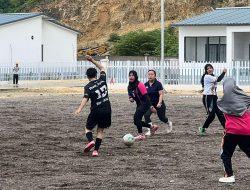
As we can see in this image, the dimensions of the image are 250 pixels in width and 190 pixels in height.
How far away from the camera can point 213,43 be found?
2173 inches

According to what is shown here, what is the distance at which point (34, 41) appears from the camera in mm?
65250

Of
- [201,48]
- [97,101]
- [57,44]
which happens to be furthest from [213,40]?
[97,101]

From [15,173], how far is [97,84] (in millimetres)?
3160

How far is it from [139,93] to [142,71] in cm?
2948

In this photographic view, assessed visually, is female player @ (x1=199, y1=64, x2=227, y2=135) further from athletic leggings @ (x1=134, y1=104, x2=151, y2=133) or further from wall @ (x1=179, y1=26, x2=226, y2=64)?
wall @ (x1=179, y1=26, x2=226, y2=64)

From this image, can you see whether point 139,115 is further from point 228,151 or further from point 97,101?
point 228,151

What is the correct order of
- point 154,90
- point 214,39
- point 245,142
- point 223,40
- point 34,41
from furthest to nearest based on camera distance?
point 34,41 < point 214,39 < point 223,40 < point 154,90 < point 245,142

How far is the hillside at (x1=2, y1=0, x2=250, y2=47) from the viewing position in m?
90.8

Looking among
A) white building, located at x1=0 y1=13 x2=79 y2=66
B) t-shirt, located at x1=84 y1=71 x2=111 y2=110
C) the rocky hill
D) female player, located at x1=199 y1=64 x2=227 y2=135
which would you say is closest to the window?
white building, located at x1=0 y1=13 x2=79 y2=66

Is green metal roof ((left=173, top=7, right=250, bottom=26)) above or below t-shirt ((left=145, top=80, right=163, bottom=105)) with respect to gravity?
above

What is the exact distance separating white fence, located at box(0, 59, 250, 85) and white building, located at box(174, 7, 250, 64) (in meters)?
2.76

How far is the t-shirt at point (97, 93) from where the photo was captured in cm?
1614

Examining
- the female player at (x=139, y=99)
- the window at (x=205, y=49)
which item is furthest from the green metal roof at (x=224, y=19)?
the female player at (x=139, y=99)

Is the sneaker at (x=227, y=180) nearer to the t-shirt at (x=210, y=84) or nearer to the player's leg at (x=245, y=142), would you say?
the player's leg at (x=245, y=142)
